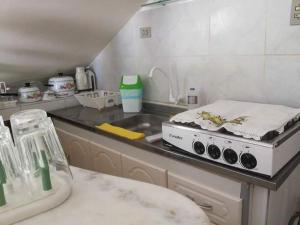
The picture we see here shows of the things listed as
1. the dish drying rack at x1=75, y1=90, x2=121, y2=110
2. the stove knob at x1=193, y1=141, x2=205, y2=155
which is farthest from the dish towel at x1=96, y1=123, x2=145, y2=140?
the dish drying rack at x1=75, y1=90, x2=121, y2=110

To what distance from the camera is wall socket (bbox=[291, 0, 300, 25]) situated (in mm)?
1126

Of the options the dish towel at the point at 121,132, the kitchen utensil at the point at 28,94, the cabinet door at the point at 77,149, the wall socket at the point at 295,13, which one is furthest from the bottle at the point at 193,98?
the kitchen utensil at the point at 28,94

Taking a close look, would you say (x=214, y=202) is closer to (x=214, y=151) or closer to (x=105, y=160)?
(x=214, y=151)

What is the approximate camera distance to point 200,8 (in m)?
1.47

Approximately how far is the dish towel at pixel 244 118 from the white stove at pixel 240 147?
30mm

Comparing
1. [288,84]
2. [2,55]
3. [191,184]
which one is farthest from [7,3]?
[288,84]

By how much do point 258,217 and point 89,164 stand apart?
1.14 m

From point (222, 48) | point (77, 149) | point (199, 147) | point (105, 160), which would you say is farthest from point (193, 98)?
point (77, 149)

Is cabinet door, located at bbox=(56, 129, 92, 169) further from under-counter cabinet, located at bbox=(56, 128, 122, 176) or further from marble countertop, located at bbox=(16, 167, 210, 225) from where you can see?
marble countertop, located at bbox=(16, 167, 210, 225)

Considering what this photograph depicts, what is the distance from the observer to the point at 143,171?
1.32 meters

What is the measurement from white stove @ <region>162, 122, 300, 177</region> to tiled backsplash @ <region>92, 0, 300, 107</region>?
0.33m

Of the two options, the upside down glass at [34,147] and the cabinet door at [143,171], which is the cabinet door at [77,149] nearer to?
the cabinet door at [143,171]

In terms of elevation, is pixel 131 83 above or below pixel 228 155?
above

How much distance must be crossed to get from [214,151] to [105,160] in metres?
0.81
